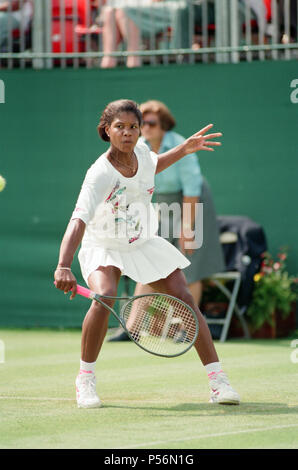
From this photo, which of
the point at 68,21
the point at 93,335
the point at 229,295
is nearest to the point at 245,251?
the point at 229,295

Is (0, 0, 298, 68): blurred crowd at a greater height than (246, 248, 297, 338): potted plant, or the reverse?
(0, 0, 298, 68): blurred crowd

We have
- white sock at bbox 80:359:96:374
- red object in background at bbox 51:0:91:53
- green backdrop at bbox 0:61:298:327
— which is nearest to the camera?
white sock at bbox 80:359:96:374

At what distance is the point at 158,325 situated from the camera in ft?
17.8

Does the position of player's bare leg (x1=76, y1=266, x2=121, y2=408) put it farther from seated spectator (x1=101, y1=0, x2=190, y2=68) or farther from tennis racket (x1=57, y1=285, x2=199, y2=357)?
seated spectator (x1=101, y1=0, x2=190, y2=68)

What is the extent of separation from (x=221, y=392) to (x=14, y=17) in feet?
20.2

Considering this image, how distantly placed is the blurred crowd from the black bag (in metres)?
1.98

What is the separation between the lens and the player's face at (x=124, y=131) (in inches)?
207

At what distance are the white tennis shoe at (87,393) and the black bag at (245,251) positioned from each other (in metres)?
3.73

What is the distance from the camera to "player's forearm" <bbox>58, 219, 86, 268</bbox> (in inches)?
194

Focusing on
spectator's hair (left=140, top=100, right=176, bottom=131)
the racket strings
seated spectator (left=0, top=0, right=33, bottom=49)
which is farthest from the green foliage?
seated spectator (left=0, top=0, right=33, bottom=49)

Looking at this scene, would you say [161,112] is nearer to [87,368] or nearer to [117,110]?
[117,110]
